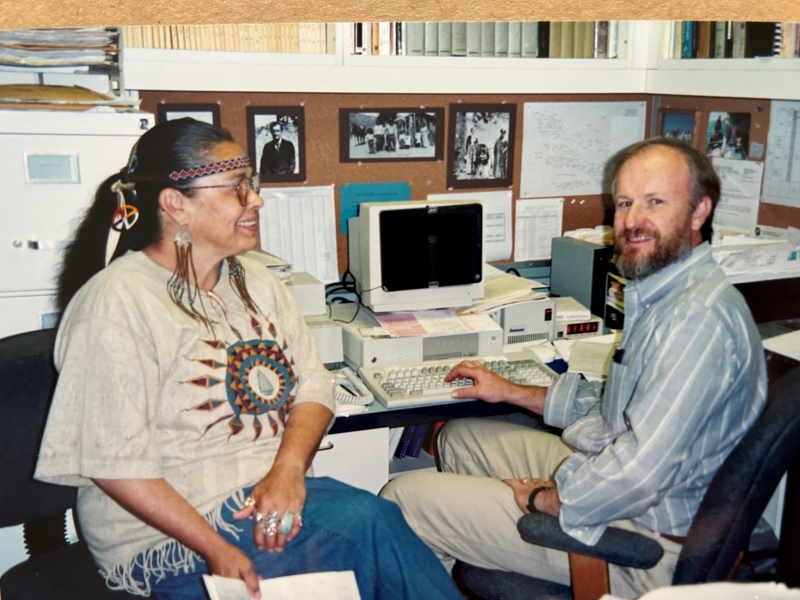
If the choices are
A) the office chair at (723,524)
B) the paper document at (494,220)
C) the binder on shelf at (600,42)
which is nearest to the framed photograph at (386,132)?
the paper document at (494,220)

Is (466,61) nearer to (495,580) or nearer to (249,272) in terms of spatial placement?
(249,272)

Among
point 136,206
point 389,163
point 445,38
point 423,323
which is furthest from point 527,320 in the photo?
point 136,206

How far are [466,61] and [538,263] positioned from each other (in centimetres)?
74

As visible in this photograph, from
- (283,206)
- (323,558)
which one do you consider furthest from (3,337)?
(283,206)

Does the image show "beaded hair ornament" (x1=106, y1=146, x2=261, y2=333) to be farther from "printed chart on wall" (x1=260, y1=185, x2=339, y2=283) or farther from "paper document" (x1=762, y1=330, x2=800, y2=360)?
"paper document" (x1=762, y1=330, x2=800, y2=360)

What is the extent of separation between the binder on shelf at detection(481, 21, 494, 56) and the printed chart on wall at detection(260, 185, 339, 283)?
0.42 metres

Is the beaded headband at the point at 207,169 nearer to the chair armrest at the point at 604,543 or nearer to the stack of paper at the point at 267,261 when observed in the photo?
the stack of paper at the point at 267,261

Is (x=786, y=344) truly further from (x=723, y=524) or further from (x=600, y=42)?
(x=600, y=42)

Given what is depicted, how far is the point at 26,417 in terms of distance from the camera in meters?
0.73

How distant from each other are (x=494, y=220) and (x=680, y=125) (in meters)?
0.63

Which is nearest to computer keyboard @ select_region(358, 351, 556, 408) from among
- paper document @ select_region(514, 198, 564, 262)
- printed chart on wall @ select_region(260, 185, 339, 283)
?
printed chart on wall @ select_region(260, 185, 339, 283)

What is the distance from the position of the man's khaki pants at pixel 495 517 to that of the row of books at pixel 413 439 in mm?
142

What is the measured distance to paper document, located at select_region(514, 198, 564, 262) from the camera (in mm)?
1629

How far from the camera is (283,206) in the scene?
127cm
